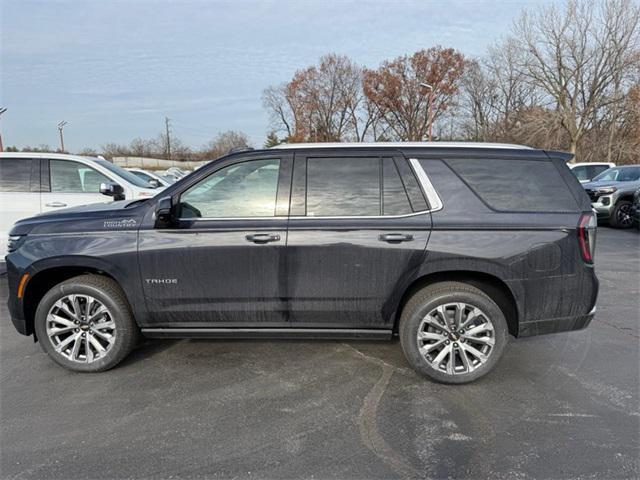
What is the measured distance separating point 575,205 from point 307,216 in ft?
6.94

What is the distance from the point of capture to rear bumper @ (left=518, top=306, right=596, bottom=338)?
125 inches

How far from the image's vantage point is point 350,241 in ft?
10.2

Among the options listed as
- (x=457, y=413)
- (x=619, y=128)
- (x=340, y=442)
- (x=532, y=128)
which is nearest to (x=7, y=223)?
(x=340, y=442)

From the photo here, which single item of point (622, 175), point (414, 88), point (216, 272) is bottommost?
point (216, 272)

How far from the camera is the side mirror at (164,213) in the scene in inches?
123

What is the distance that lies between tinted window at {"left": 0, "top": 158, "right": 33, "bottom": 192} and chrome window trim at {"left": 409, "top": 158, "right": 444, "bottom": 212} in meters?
6.22

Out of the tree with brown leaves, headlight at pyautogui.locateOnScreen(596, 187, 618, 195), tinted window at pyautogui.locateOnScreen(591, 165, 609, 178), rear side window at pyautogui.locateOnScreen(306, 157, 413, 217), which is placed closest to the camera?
rear side window at pyautogui.locateOnScreen(306, 157, 413, 217)

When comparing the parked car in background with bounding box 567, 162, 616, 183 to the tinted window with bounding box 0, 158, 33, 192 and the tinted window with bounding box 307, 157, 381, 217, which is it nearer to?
the tinted window with bounding box 307, 157, 381, 217

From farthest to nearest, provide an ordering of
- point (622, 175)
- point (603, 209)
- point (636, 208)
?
point (622, 175)
point (603, 209)
point (636, 208)

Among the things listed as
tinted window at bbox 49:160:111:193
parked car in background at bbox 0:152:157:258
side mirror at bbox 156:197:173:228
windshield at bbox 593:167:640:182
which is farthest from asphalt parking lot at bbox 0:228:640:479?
windshield at bbox 593:167:640:182

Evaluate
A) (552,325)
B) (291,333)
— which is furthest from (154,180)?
(552,325)

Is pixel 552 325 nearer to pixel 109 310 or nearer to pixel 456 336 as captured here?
pixel 456 336

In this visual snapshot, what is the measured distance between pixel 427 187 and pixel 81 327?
10.2ft

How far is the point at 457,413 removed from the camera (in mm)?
2834
